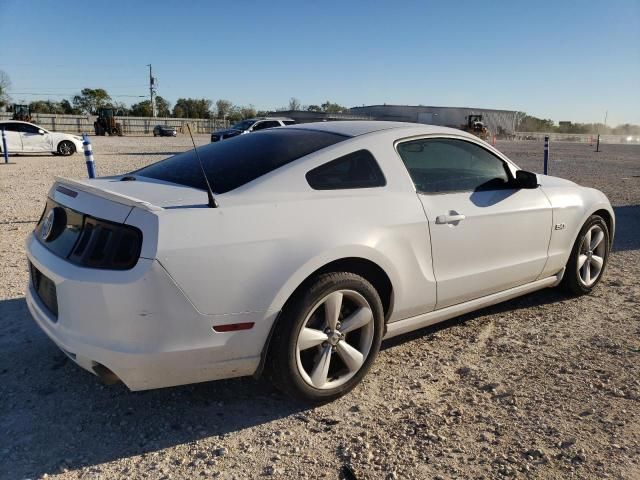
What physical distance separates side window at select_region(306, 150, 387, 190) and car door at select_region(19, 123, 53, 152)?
20451mm

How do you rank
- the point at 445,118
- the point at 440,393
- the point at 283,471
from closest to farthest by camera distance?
the point at 283,471 < the point at 440,393 < the point at 445,118

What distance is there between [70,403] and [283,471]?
4.31 ft

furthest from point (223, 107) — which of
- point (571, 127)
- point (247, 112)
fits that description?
point (571, 127)

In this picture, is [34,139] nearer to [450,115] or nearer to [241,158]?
[241,158]

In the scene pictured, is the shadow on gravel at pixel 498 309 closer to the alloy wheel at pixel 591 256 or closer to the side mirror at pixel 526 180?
the alloy wheel at pixel 591 256

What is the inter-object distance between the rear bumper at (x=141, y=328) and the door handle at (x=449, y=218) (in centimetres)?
130

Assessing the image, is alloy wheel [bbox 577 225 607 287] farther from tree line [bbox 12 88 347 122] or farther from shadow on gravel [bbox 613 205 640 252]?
tree line [bbox 12 88 347 122]

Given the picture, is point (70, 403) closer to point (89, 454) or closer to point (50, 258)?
point (89, 454)

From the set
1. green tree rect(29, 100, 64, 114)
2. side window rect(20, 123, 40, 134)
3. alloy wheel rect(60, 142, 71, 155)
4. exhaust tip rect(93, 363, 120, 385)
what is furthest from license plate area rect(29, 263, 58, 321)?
green tree rect(29, 100, 64, 114)

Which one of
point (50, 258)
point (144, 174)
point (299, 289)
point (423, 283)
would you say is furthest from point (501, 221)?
point (50, 258)

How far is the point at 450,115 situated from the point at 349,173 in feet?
308

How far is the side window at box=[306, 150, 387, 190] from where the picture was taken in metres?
2.97

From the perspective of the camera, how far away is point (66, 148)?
69.1 feet

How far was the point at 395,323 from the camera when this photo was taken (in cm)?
330
